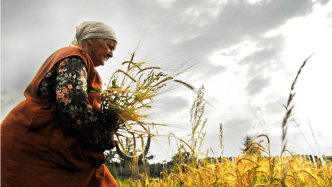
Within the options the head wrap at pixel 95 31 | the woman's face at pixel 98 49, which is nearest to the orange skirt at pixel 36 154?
the woman's face at pixel 98 49

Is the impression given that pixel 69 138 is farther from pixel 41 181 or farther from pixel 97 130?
pixel 41 181

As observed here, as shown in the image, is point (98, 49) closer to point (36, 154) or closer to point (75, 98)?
point (75, 98)

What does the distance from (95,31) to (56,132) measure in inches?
34.2

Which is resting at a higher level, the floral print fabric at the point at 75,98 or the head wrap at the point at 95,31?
the head wrap at the point at 95,31

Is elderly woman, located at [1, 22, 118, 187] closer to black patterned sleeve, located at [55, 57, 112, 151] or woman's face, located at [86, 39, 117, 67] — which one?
black patterned sleeve, located at [55, 57, 112, 151]

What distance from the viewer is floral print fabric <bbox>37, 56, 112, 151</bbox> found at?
1.34 m

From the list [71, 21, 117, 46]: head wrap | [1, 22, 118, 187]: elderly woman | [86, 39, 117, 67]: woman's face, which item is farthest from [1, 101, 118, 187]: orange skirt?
[71, 21, 117, 46]: head wrap

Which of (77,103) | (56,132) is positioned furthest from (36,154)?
(77,103)

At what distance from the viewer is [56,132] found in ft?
4.65

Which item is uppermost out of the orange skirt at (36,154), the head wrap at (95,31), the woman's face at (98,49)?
the head wrap at (95,31)

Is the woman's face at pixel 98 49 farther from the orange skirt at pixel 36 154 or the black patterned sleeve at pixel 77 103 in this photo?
the orange skirt at pixel 36 154

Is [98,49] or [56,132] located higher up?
[98,49]

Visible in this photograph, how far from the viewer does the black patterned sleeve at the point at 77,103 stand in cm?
134

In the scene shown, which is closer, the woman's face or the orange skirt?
the orange skirt
